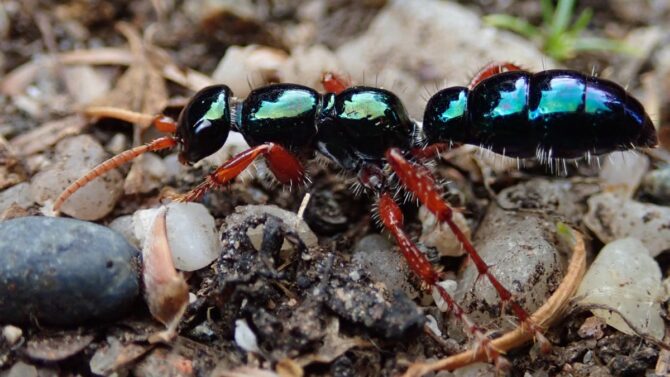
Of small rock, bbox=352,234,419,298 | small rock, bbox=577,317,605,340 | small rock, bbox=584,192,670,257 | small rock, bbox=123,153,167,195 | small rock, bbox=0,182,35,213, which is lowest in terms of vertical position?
small rock, bbox=577,317,605,340

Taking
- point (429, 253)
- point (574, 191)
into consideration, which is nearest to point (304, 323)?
point (429, 253)

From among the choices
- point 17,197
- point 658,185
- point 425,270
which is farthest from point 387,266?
point 17,197

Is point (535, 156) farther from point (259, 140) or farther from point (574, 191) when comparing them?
point (259, 140)

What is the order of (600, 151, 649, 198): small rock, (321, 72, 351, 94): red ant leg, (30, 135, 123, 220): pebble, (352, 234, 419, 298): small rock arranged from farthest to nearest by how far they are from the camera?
(321, 72, 351, 94): red ant leg, (600, 151, 649, 198): small rock, (30, 135, 123, 220): pebble, (352, 234, 419, 298): small rock

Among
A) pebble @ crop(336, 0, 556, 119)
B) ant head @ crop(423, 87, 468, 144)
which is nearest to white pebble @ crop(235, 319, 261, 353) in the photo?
ant head @ crop(423, 87, 468, 144)

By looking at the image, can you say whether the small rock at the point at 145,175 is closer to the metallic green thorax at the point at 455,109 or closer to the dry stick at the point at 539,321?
the metallic green thorax at the point at 455,109

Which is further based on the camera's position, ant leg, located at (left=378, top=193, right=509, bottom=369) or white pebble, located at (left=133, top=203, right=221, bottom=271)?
white pebble, located at (left=133, top=203, right=221, bottom=271)

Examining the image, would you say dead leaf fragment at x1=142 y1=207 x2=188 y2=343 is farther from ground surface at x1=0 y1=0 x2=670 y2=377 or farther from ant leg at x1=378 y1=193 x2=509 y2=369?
ant leg at x1=378 y1=193 x2=509 y2=369

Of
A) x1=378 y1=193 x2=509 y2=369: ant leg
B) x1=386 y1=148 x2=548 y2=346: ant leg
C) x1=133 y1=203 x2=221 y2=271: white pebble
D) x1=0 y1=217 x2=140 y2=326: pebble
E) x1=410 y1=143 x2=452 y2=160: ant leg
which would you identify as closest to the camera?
x1=0 y1=217 x2=140 y2=326: pebble
